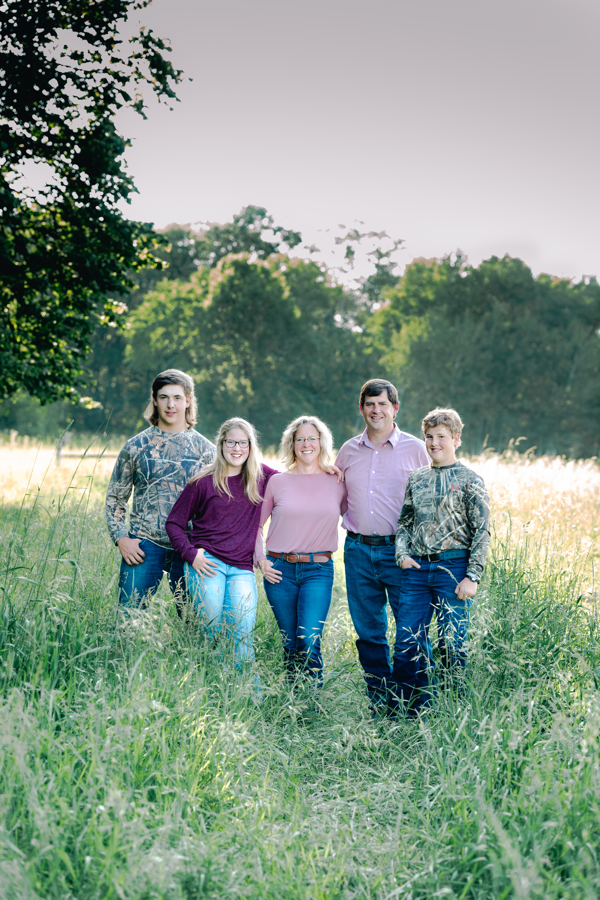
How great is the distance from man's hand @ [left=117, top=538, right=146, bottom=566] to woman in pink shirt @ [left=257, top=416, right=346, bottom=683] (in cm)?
71

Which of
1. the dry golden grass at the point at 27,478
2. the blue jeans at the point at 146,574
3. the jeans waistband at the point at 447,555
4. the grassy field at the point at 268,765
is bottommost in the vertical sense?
the dry golden grass at the point at 27,478

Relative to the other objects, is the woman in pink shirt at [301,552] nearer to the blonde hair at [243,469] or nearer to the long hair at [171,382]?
the blonde hair at [243,469]

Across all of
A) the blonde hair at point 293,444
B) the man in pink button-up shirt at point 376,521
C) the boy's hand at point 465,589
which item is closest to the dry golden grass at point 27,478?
the blonde hair at point 293,444

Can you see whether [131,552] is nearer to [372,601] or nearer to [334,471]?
[334,471]

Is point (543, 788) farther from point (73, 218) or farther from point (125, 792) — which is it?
point (73, 218)

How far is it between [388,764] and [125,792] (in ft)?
5.15

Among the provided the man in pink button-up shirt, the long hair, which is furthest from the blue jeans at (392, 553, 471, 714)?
the long hair

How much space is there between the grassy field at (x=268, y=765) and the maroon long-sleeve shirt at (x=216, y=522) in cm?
46

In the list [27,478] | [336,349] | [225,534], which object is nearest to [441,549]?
[225,534]

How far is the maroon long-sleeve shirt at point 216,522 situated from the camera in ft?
13.1

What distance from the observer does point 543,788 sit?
2.62m

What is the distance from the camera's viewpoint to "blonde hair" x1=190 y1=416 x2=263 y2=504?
405 centimetres

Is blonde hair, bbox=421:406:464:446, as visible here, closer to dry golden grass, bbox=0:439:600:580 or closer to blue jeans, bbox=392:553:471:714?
blue jeans, bbox=392:553:471:714

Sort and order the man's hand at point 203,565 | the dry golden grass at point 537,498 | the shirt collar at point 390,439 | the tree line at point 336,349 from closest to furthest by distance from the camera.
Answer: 1. the man's hand at point 203,565
2. the shirt collar at point 390,439
3. the dry golden grass at point 537,498
4. the tree line at point 336,349
